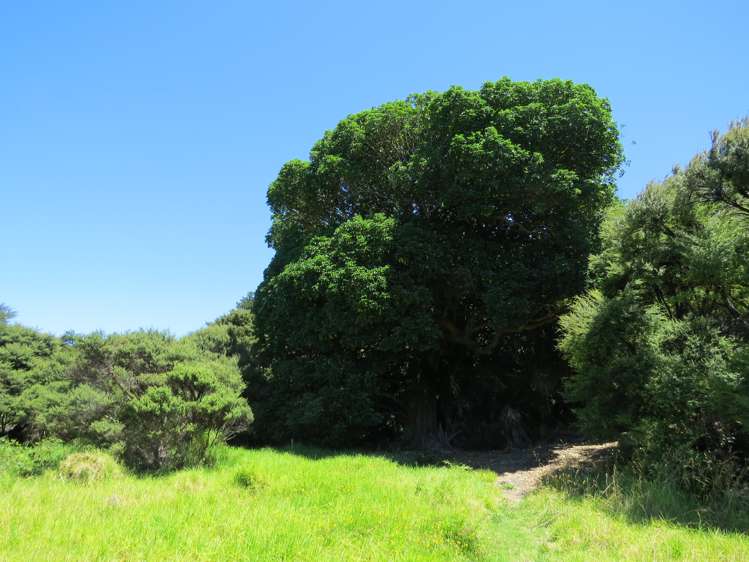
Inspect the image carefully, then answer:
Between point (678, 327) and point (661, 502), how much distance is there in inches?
155

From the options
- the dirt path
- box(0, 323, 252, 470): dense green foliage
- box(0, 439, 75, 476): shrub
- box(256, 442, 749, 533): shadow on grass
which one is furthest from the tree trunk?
box(0, 439, 75, 476): shrub

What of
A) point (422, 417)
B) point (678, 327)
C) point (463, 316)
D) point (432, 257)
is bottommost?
point (422, 417)

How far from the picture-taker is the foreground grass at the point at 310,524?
509 centimetres

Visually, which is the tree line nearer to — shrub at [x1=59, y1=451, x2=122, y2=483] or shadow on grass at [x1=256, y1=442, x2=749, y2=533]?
shadow on grass at [x1=256, y1=442, x2=749, y2=533]

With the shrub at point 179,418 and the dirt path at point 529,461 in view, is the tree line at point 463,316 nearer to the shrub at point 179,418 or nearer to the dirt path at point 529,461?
the shrub at point 179,418

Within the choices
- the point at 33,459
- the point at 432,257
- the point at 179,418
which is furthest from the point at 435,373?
the point at 33,459

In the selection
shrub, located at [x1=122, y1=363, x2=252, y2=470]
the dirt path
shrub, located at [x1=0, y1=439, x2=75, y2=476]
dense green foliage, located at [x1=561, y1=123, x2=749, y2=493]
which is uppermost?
dense green foliage, located at [x1=561, y1=123, x2=749, y2=493]

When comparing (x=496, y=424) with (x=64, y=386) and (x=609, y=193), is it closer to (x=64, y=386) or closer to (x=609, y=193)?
(x=609, y=193)

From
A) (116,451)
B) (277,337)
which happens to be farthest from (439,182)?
(116,451)

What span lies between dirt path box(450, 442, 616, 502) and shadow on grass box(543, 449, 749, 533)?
129 centimetres

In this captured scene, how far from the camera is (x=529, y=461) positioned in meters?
14.0

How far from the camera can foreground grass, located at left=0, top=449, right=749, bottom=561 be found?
5.09 m

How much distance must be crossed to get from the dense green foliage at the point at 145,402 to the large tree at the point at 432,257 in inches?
134

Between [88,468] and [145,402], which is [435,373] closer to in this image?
[145,402]
